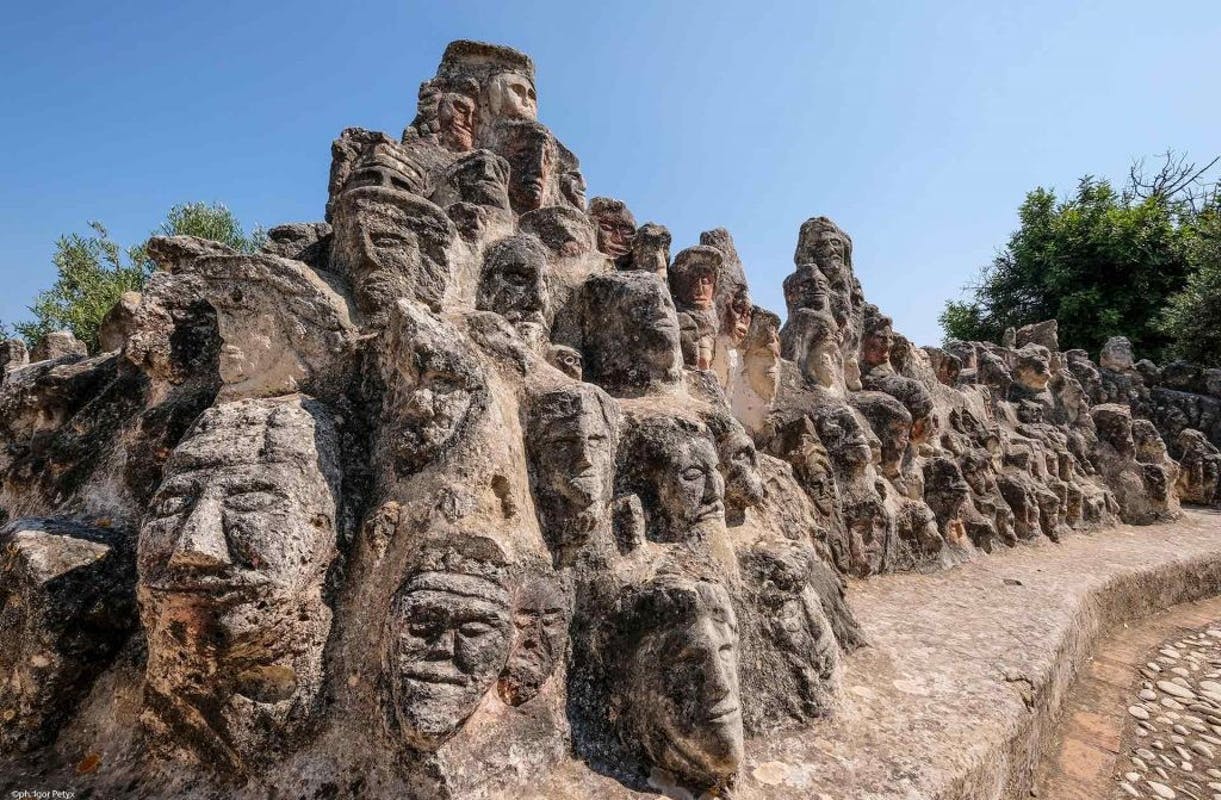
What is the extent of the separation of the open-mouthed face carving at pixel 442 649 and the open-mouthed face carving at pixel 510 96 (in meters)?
4.85

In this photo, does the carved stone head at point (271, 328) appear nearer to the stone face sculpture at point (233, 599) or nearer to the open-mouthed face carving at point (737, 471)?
the stone face sculpture at point (233, 599)

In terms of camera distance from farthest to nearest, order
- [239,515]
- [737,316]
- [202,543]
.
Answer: [737,316] < [239,515] < [202,543]

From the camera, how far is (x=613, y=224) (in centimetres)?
595

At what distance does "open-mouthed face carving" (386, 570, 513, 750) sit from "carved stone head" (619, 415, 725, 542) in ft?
3.47

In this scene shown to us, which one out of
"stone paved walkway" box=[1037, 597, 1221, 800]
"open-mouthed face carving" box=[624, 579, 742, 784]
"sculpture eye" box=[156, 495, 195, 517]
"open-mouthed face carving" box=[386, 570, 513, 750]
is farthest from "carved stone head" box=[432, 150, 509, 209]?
"stone paved walkway" box=[1037, 597, 1221, 800]

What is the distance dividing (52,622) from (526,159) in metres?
4.40

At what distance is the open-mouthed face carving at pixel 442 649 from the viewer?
6.45 ft

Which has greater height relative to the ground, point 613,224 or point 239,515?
point 613,224

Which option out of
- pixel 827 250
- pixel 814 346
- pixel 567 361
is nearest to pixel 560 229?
pixel 567 361

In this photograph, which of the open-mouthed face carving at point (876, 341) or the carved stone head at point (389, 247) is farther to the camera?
the open-mouthed face carving at point (876, 341)

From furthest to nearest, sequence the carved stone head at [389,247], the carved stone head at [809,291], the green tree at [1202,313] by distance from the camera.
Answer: the green tree at [1202,313]
the carved stone head at [809,291]
the carved stone head at [389,247]

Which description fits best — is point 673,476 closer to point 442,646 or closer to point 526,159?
point 442,646

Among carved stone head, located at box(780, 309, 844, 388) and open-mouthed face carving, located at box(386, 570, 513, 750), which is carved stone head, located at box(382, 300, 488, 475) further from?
carved stone head, located at box(780, 309, 844, 388)

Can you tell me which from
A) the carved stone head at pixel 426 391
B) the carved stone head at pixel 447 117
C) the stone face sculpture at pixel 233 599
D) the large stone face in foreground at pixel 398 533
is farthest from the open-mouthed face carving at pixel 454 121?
the stone face sculpture at pixel 233 599
